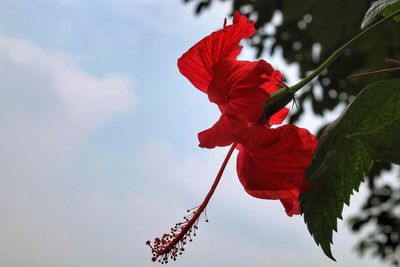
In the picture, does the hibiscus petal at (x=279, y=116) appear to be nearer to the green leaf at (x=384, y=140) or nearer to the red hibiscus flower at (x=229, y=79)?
the red hibiscus flower at (x=229, y=79)

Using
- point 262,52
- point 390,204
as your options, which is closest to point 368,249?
point 390,204

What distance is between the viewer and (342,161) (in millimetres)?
693

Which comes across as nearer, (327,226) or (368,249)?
(327,226)

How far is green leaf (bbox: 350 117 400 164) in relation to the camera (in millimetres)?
673

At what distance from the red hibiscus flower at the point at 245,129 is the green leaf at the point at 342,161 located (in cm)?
2

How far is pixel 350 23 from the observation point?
5.40 ft

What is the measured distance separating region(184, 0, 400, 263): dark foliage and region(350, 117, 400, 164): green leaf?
0.98ft

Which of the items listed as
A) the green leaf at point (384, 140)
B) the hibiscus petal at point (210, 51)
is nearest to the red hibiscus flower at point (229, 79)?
the hibiscus petal at point (210, 51)

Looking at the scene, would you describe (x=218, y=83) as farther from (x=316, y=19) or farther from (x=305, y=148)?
(x=316, y=19)

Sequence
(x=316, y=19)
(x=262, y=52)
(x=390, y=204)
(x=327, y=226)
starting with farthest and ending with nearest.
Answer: (x=390, y=204), (x=262, y=52), (x=316, y=19), (x=327, y=226)

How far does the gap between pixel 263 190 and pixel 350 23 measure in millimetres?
1079

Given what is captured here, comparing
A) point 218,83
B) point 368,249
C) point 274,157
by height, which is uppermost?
point 218,83

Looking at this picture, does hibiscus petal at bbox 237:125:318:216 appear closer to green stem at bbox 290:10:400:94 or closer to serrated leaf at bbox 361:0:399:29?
green stem at bbox 290:10:400:94

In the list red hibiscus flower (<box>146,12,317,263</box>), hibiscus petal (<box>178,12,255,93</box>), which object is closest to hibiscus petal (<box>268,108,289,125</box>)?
red hibiscus flower (<box>146,12,317,263</box>)
